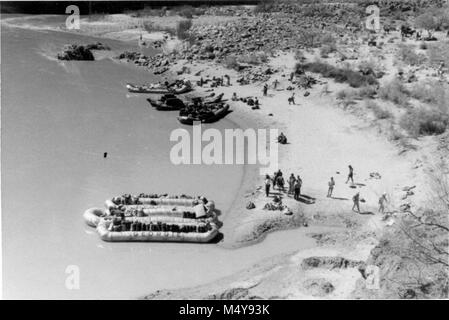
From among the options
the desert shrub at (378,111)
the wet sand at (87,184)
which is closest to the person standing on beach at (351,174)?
the wet sand at (87,184)

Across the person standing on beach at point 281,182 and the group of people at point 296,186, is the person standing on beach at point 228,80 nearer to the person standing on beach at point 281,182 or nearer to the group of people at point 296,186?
the group of people at point 296,186

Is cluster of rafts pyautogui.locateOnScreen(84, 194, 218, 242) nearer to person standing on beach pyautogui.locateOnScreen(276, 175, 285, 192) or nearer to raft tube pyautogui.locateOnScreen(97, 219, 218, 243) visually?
raft tube pyautogui.locateOnScreen(97, 219, 218, 243)

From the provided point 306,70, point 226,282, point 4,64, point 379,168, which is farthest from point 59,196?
point 4,64

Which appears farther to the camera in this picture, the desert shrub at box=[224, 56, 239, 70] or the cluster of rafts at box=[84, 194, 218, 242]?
the desert shrub at box=[224, 56, 239, 70]

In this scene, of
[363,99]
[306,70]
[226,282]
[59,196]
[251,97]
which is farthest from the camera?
[306,70]

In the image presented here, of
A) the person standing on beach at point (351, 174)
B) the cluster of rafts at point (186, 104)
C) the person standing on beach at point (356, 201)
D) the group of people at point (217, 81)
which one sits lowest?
the person standing on beach at point (356, 201)

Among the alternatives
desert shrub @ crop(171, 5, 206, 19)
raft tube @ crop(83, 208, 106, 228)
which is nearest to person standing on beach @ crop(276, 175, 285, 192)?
raft tube @ crop(83, 208, 106, 228)
